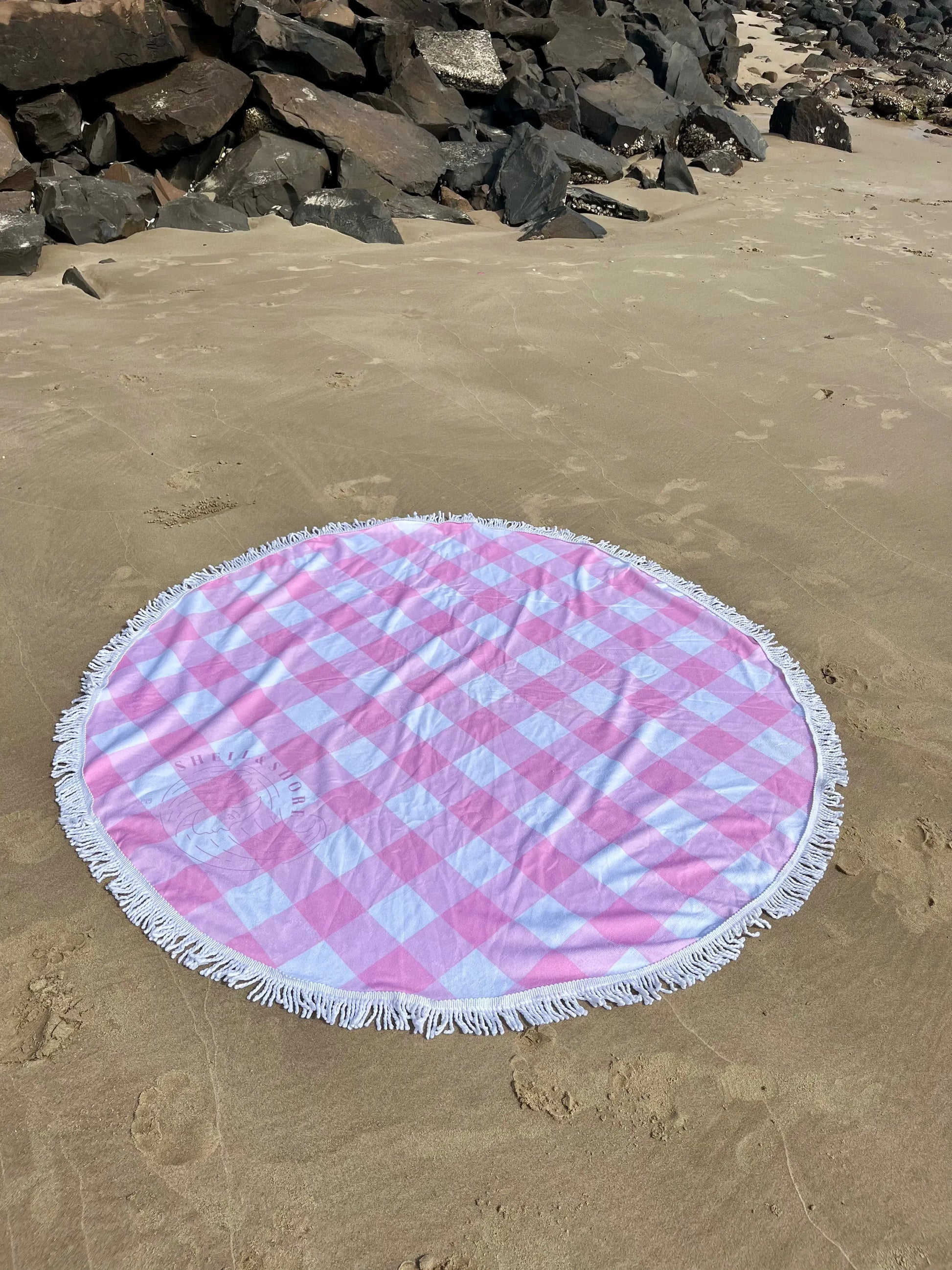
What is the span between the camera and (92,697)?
229cm

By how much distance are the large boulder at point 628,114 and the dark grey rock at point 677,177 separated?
2.73 ft

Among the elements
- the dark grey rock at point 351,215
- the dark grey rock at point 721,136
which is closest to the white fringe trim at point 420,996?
the dark grey rock at point 351,215

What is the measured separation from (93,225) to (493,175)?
292cm

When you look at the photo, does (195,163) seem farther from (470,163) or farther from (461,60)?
(461,60)

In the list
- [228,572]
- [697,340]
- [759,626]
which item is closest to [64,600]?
[228,572]

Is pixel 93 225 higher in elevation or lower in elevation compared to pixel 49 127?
lower

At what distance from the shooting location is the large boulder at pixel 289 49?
639 cm

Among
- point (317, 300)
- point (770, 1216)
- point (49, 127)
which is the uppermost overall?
point (49, 127)

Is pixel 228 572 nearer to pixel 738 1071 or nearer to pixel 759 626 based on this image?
pixel 759 626

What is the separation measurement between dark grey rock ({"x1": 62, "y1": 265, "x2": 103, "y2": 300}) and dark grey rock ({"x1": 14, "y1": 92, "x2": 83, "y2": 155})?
168cm

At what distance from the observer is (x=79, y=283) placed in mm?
4637

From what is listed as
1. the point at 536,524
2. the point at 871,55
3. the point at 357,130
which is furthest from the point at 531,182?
the point at 871,55

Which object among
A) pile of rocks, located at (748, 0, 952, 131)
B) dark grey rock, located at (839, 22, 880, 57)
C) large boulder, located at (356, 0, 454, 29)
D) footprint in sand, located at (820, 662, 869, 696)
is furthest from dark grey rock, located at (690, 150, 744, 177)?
dark grey rock, located at (839, 22, 880, 57)

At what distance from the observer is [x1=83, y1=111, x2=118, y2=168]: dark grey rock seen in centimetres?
588
